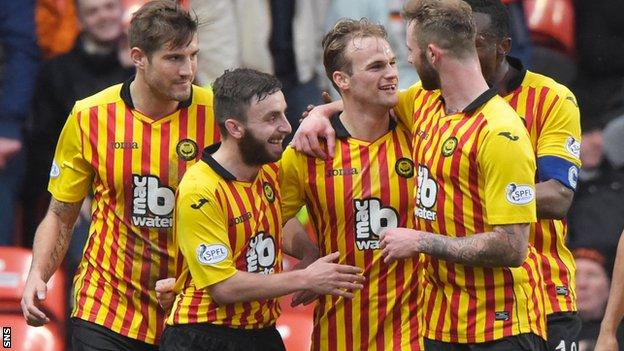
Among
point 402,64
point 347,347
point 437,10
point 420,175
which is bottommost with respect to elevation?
point 347,347

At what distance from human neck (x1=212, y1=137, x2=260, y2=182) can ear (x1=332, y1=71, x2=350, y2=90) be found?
1.74 feet

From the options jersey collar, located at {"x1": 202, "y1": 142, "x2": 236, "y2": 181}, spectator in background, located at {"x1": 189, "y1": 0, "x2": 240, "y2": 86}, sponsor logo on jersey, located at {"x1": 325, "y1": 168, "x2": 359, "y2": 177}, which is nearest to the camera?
jersey collar, located at {"x1": 202, "y1": 142, "x2": 236, "y2": 181}

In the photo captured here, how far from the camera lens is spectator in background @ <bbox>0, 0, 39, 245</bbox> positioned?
883 cm

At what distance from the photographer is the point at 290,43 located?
8.80 m

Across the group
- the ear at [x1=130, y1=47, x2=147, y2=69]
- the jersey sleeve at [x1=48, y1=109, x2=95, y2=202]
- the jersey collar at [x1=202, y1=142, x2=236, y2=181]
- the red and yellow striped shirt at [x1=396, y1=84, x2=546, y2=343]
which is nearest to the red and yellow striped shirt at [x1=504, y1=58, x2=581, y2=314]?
the red and yellow striped shirt at [x1=396, y1=84, x2=546, y2=343]

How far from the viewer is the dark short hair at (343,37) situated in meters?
6.29

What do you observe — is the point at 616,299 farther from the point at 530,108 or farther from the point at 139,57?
the point at 139,57

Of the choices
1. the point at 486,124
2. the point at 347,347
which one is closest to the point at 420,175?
the point at 486,124

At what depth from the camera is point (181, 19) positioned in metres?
6.32

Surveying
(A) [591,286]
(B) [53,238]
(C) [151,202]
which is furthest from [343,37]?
(A) [591,286]

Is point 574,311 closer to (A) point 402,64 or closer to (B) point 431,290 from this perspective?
(B) point 431,290

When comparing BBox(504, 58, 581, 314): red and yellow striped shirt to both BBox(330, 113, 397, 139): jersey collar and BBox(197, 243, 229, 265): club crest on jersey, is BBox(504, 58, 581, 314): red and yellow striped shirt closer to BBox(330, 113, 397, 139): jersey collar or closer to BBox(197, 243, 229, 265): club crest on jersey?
BBox(330, 113, 397, 139): jersey collar

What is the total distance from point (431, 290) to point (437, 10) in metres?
1.11

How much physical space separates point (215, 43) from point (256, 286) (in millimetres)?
3100
